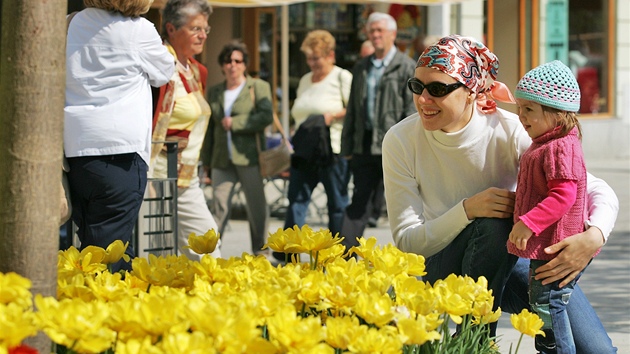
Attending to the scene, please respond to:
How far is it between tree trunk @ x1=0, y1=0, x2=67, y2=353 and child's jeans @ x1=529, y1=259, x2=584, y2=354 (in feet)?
6.05

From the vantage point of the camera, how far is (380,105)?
8.62 metres

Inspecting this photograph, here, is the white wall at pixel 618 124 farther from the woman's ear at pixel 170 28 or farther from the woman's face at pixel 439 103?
the woman's face at pixel 439 103

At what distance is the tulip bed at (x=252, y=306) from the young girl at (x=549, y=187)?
738 mm

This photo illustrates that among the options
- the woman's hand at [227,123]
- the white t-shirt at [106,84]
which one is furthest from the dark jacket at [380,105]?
the white t-shirt at [106,84]

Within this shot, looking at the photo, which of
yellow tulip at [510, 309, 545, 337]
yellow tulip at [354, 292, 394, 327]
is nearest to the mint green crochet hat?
yellow tulip at [510, 309, 545, 337]

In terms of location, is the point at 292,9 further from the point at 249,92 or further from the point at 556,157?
the point at 556,157

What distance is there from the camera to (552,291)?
405cm

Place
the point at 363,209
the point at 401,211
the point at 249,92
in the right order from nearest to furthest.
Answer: the point at 401,211, the point at 363,209, the point at 249,92

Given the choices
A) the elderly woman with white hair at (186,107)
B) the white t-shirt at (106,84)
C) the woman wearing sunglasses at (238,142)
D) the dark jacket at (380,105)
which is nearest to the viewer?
the white t-shirt at (106,84)

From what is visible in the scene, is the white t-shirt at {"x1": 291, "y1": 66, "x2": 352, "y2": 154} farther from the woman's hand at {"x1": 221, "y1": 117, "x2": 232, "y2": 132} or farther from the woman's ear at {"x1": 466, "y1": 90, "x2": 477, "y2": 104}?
the woman's ear at {"x1": 466, "y1": 90, "x2": 477, "y2": 104}

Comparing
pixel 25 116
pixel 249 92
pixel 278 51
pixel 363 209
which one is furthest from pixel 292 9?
pixel 25 116

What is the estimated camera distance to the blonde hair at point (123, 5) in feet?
16.7

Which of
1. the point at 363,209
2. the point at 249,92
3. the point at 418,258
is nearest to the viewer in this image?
the point at 418,258

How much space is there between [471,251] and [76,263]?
4.79ft
